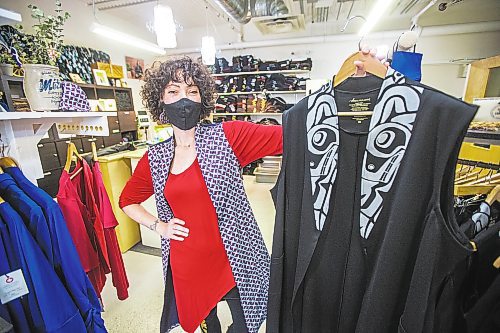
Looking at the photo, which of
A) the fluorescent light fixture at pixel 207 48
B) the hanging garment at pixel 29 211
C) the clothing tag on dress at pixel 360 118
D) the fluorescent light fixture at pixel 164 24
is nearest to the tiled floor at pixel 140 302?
the hanging garment at pixel 29 211

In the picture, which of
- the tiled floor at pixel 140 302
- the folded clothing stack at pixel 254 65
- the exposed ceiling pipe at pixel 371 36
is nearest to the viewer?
the tiled floor at pixel 140 302

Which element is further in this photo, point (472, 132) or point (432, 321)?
point (472, 132)

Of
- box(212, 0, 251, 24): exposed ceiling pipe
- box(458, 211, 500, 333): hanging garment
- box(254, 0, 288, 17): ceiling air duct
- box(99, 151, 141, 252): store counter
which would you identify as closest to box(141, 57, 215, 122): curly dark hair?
box(458, 211, 500, 333): hanging garment

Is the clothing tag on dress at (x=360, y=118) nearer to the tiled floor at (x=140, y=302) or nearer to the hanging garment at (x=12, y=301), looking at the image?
the hanging garment at (x=12, y=301)

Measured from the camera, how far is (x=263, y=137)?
1.16 metres

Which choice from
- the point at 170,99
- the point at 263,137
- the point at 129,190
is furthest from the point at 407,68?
the point at 129,190

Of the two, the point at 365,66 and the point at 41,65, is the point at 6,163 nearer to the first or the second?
the point at 41,65

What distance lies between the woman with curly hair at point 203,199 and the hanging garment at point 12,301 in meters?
0.54

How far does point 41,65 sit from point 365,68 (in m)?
1.48

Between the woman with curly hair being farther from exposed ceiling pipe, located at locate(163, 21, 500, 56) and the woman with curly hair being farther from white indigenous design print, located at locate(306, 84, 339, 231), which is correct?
exposed ceiling pipe, located at locate(163, 21, 500, 56)

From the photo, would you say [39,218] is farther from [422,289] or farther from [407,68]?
[407,68]

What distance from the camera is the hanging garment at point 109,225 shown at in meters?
1.59

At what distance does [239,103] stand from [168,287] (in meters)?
5.48

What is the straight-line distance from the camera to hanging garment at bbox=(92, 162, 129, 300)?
159cm
